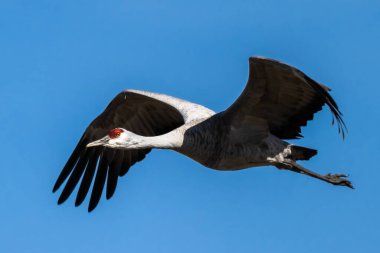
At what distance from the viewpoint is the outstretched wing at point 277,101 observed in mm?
10930

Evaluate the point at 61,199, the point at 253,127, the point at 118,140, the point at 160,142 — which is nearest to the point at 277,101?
the point at 253,127

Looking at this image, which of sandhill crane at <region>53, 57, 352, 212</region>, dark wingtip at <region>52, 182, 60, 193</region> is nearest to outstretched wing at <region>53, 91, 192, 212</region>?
dark wingtip at <region>52, 182, 60, 193</region>

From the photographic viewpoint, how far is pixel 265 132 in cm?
1215

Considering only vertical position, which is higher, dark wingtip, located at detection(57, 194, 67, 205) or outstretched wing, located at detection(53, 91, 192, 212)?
outstretched wing, located at detection(53, 91, 192, 212)

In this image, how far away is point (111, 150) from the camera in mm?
14195

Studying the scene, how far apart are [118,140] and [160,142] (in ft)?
1.91

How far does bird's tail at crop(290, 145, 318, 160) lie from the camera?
12094 millimetres

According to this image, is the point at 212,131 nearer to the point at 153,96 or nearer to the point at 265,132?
the point at 265,132

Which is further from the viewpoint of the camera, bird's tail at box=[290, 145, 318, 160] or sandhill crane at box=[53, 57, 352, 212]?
bird's tail at box=[290, 145, 318, 160]

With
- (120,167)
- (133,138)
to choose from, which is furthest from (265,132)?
(120,167)

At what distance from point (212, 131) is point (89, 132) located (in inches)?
116

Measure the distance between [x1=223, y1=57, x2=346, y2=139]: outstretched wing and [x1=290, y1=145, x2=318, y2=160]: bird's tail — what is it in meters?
0.32

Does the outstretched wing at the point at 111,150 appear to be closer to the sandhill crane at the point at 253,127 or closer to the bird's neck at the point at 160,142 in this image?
the sandhill crane at the point at 253,127

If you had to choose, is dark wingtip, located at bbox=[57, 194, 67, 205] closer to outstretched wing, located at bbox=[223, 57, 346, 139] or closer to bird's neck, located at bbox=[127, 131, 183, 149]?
bird's neck, located at bbox=[127, 131, 183, 149]
